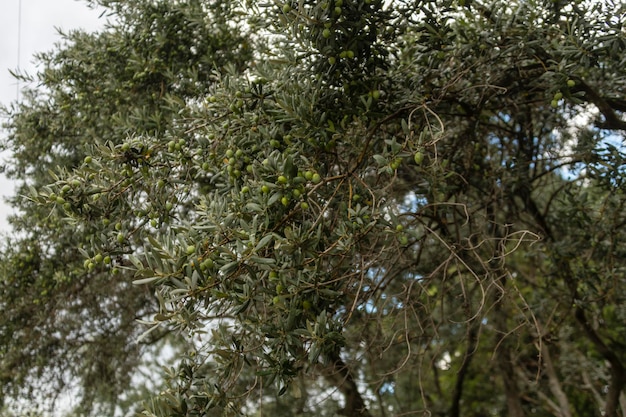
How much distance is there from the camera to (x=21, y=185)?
212 inches

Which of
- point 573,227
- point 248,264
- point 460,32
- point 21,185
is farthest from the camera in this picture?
point 21,185

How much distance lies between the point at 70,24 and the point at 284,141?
2.80m

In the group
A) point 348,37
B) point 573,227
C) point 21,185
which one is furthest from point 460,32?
point 21,185

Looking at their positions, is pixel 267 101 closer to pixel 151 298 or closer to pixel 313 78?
pixel 313 78

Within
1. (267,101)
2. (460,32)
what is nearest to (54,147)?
(267,101)

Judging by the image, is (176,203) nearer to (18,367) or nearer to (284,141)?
(284,141)

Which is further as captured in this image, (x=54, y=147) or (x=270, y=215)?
(x=54, y=147)

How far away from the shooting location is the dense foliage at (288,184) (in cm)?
259

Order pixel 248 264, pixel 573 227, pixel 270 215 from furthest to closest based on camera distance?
1. pixel 573 227
2. pixel 270 215
3. pixel 248 264

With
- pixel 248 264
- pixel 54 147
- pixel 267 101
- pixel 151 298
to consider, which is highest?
pixel 54 147

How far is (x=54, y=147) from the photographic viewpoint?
16.1 ft

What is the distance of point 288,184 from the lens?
8.32 ft

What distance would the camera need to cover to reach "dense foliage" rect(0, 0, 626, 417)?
259 cm

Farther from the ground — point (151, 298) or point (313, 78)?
point (151, 298)
